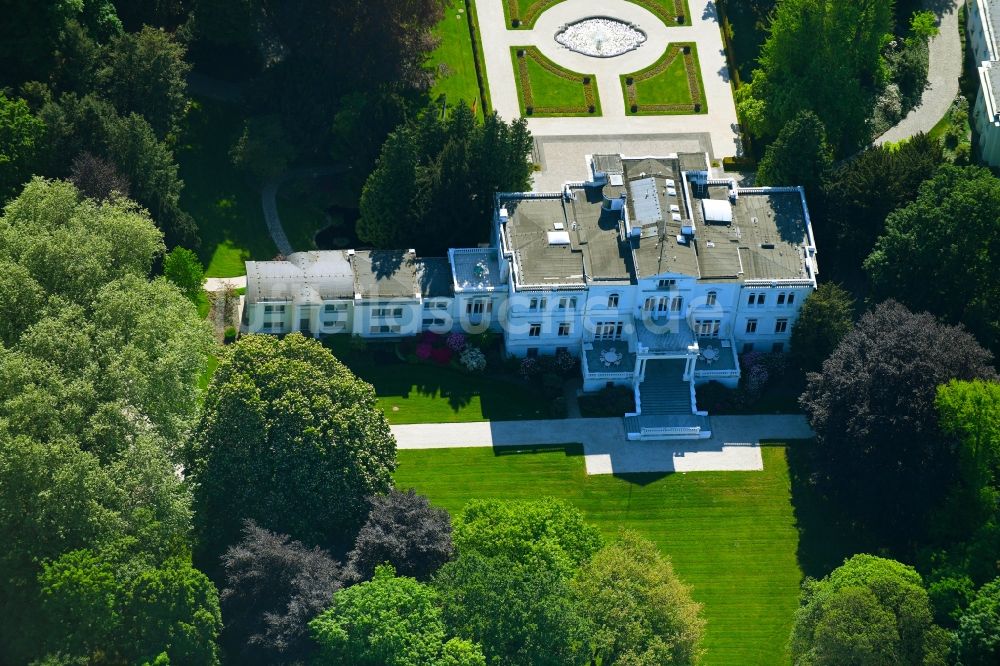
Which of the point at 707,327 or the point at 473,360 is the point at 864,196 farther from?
the point at 473,360

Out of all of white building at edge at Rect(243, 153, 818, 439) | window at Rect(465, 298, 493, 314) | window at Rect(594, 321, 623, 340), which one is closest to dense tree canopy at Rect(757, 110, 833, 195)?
white building at edge at Rect(243, 153, 818, 439)

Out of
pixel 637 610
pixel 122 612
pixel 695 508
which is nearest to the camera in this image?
pixel 122 612

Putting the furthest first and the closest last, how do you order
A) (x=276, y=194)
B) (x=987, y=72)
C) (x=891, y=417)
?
(x=276, y=194), (x=987, y=72), (x=891, y=417)

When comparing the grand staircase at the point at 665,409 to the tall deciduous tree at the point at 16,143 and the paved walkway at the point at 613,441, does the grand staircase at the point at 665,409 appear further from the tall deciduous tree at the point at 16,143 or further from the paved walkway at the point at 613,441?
the tall deciduous tree at the point at 16,143

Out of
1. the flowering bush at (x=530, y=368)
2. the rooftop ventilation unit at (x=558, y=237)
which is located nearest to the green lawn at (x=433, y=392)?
the flowering bush at (x=530, y=368)

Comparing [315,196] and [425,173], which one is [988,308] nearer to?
[425,173]

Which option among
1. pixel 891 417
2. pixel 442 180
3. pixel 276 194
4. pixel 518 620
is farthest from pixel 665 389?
pixel 276 194

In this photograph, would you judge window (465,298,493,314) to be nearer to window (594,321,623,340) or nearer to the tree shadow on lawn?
window (594,321,623,340)
